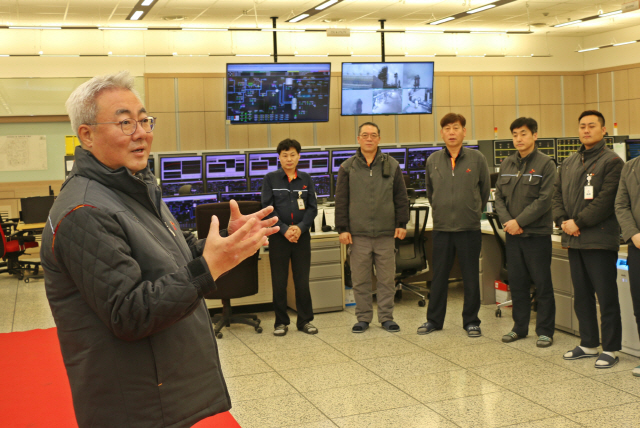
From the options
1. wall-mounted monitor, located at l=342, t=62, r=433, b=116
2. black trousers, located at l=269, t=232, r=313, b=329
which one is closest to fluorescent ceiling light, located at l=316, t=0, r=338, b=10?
wall-mounted monitor, located at l=342, t=62, r=433, b=116

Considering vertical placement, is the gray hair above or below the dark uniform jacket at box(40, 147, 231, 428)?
above

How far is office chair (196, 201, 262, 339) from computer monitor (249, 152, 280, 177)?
1.79 meters

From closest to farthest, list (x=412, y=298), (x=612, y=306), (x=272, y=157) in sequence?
(x=612, y=306)
(x=412, y=298)
(x=272, y=157)

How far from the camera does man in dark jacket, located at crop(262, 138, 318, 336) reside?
16.0 ft

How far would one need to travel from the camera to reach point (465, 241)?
4570 millimetres

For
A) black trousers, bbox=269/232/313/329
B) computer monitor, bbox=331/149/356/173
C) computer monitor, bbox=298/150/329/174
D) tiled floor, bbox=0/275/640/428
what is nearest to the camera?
tiled floor, bbox=0/275/640/428

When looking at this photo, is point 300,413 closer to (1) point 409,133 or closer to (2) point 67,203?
(2) point 67,203

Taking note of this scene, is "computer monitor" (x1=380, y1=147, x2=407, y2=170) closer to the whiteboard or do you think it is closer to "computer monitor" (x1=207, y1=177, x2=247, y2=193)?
"computer monitor" (x1=207, y1=177, x2=247, y2=193)

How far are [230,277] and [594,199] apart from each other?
9.05 feet

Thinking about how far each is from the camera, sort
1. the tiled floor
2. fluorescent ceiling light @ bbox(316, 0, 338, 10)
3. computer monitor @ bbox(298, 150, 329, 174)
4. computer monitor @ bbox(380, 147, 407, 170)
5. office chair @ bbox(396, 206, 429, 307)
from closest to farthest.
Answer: the tiled floor < office chair @ bbox(396, 206, 429, 307) < computer monitor @ bbox(298, 150, 329, 174) < computer monitor @ bbox(380, 147, 407, 170) < fluorescent ceiling light @ bbox(316, 0, 338, 10)

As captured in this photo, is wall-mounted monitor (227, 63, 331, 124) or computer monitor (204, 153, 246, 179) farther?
→ wall-mounted monitor (227, 63, 331, 124)

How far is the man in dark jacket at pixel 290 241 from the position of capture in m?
4.87

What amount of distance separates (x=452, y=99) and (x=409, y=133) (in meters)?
1.28

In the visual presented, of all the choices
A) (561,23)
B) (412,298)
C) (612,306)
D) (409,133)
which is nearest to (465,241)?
(612,306)
